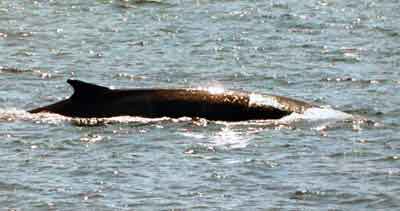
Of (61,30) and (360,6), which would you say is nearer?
(61,30)

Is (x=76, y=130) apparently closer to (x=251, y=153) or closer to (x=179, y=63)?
(x=251, y=153)

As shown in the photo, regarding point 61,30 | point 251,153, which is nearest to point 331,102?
point 251,153

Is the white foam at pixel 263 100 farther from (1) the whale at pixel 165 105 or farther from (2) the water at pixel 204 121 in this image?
(2) the water at pixel 204 121

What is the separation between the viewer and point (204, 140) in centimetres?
1908

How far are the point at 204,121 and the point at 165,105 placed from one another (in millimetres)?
645

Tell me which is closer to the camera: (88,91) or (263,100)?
(88,91)

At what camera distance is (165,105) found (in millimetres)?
20578

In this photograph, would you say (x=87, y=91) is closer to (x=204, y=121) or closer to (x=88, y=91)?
(x=88, y=91)

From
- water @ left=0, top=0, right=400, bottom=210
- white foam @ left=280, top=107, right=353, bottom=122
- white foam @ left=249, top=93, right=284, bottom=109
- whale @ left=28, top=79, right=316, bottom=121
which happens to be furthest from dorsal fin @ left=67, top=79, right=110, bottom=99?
white foam @ left=280, top=107, right=353, bottom=122

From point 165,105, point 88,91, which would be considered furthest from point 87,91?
point 165,105

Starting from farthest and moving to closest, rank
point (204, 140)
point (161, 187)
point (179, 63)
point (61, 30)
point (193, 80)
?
point (61, 30) → point (179, 63) → point (193, 80) → point (204, 140) → point (161, 187)

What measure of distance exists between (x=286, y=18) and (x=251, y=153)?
55.0ft

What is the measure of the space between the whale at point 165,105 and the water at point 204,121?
0.23 meters

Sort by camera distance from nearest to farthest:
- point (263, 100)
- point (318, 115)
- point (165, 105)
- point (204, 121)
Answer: point (204, 121)
point (165, 105)
point (318, 115)
point (263, 100)
